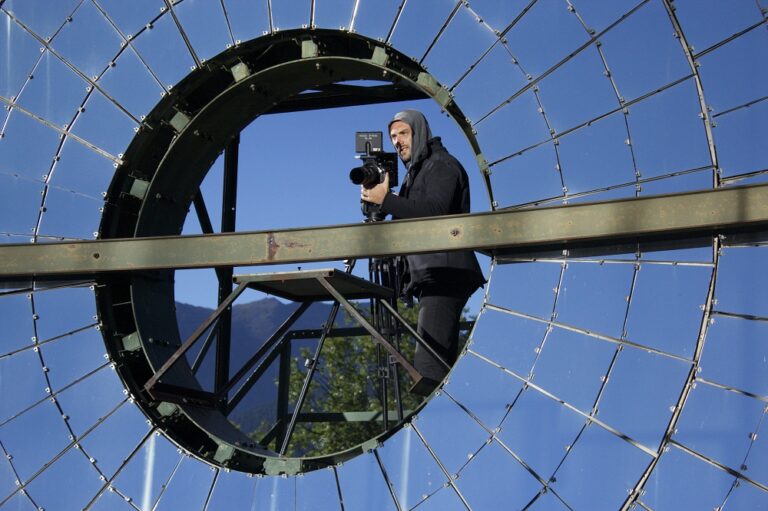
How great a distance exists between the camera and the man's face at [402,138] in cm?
769

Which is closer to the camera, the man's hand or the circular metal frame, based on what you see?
the man's hand

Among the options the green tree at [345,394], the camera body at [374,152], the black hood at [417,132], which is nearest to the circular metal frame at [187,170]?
the black hood at [417,132]

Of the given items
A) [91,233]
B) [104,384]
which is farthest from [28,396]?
[91,233]

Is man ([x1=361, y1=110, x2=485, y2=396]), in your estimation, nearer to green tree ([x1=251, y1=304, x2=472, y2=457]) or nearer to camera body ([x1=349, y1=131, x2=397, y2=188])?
camera body ([x1=349, y1=131, x2=397, y2=188])

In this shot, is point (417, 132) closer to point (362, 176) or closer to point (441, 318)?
point (362, 176)

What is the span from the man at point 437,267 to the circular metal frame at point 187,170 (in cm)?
63

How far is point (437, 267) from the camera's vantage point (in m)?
7.22

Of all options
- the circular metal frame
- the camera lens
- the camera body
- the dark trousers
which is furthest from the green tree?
the camera lens

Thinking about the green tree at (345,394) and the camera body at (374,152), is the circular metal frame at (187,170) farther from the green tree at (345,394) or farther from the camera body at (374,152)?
the green tree at (345,394)

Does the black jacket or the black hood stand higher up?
the black hood

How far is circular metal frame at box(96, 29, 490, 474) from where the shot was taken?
725cm

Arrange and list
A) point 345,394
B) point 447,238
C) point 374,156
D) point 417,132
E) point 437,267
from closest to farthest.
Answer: point 447,238
point 437,267
point 417,132
point 374,156
point 345,394

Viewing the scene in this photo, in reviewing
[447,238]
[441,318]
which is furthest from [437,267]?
[447,238]

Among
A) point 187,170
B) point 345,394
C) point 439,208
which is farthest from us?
point 345,394
